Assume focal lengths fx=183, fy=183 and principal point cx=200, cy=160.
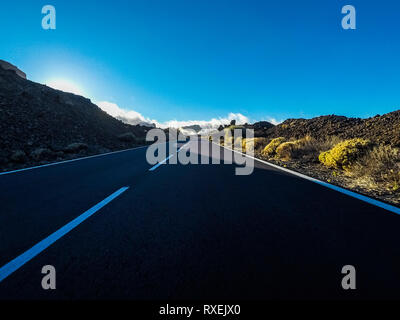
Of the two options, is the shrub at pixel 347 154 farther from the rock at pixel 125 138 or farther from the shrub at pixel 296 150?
the rock at pixel 125 138

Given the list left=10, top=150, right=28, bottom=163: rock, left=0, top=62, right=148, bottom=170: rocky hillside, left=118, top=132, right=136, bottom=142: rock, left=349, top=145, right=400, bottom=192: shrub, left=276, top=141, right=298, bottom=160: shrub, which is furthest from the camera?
left=118, top=132, right=136, bottom=142: rock

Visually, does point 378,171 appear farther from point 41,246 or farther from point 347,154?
point 41,246

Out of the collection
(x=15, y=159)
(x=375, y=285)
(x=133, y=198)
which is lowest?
(x=375, y=285)

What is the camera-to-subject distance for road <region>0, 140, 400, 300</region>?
4.66ft

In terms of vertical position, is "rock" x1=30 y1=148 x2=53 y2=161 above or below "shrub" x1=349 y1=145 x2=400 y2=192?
above

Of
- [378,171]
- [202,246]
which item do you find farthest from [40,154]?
[378,171]

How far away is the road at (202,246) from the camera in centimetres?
142

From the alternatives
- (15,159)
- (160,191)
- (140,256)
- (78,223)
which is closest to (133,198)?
(160,191)

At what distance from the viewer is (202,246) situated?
6.47 feet

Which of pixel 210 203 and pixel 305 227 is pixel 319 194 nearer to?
pixel 305 227

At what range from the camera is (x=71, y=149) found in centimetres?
1173

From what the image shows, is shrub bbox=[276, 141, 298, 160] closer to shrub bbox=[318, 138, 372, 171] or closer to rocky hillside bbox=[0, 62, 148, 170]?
shrub bbox=[318, 138, 372, 171]

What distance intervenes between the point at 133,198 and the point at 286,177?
4.26m

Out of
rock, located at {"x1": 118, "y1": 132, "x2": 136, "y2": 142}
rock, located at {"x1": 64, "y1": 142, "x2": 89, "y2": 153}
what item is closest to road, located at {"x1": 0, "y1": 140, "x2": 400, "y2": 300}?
rock, located at {"x1": 64, "y1": 142, "x2": 89, "y2": 153}
